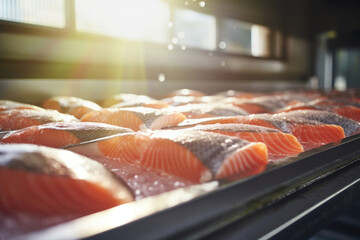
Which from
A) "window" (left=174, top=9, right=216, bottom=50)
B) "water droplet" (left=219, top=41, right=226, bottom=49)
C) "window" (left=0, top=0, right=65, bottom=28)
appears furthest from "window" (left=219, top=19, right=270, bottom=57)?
"window" (left=0, top=0, right=65, bottom=28)

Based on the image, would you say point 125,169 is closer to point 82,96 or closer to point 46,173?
Result: point 46,173

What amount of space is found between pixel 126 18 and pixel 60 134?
3.03 metres

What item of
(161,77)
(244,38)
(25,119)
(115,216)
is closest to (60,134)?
(25,119)

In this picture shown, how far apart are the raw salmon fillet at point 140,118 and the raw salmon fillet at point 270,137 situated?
0.41 m

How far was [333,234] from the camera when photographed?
296cm

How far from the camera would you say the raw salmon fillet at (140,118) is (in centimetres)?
168

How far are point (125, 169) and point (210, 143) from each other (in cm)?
27

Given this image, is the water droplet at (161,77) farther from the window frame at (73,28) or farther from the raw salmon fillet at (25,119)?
the raw salmon fillet at (25,119)

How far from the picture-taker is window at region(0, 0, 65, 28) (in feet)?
9.52

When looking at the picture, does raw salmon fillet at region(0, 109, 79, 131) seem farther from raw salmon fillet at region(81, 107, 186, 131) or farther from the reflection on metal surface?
the reflection on metal surface

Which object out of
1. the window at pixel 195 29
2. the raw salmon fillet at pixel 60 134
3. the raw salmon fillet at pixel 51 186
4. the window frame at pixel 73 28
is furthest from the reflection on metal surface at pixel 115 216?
the window at pixel 195 29

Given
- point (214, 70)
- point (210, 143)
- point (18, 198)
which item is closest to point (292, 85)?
point (214, 70)

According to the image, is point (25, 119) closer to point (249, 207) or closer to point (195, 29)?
point (249, 207)

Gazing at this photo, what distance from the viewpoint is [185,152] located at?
0.97 metres
